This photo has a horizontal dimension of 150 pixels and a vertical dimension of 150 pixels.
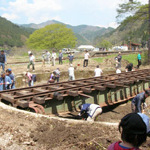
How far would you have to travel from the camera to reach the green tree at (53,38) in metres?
67.6

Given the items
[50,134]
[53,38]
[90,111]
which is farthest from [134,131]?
[53,38]

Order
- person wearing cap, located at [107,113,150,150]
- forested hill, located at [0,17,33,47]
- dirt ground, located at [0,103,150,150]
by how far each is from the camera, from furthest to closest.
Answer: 1. forested hill, located at [0,17,33,47]
2. dirt ground, located at [0,103,150,150]
3. person wearing cap, located at [107,113,150,150]

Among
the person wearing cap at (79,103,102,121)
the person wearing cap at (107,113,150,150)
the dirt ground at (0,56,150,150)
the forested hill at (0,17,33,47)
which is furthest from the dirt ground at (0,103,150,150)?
the forested hill at (0,17,33,47)

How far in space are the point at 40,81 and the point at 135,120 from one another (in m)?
16.1

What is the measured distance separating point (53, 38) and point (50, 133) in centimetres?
6642

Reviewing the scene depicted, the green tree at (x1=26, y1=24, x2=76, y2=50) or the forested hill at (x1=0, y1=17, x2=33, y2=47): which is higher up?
the forested hill at (x1=0, y1=17, x2=33, y2=47)

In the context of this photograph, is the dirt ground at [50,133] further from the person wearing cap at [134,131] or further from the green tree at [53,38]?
the green tree at [53,38]

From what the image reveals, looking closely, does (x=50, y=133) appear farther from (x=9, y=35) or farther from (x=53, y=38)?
(x=9, y=35)

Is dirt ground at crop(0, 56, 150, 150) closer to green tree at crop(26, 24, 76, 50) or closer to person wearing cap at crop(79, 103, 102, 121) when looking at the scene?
person wearing cap at crop(79, 103, 102, 121)

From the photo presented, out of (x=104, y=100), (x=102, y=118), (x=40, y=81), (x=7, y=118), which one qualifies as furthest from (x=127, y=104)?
(x=40, y=81)

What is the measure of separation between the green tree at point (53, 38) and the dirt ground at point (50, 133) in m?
62.8

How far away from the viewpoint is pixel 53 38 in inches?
2712

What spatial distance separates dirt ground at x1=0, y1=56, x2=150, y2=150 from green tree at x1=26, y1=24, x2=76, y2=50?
62.8 metres

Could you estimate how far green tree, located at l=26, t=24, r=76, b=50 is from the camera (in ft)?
222
